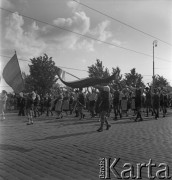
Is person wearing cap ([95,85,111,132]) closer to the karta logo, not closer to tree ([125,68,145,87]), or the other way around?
the karta logo

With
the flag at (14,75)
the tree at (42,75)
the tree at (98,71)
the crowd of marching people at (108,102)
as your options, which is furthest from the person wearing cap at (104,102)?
the tree at (98,71)

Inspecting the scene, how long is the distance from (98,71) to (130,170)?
40.1 metres

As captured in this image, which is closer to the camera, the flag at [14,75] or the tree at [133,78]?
the flag at [14,75]

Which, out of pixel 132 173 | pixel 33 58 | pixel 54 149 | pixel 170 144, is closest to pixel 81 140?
pixel 54 149

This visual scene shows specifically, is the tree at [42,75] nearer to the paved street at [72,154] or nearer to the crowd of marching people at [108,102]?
the crowd of marching people at [108,102]

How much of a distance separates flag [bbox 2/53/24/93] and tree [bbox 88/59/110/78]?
101ft

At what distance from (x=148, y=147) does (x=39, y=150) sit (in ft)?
9.14

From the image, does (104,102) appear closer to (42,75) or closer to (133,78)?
(42,75)

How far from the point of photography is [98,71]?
45156 mm

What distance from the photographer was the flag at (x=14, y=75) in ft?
36.4

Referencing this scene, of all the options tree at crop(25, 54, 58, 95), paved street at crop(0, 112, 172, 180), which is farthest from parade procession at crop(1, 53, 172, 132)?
tree at crop(25, 54, 58, 95)

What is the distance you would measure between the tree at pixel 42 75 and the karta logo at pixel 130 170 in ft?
104

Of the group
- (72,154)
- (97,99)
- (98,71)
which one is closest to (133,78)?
(98,71)

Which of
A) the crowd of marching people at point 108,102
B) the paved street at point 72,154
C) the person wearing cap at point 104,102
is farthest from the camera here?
the crowd of marching people at point 108,102
